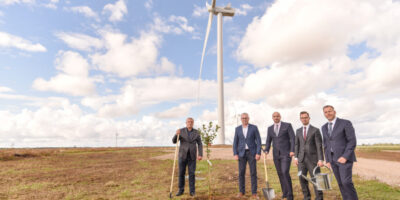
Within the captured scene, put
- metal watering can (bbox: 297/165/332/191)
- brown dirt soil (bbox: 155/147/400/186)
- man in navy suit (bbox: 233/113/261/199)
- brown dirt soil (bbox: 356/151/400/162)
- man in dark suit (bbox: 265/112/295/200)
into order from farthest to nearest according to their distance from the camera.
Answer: brown dirt soil (bbox: 356/151/400/162), brown dirt soil (bbox: 155/147/400/186), man in navy suit (bbox: 233/113/261/199), man in dark suit (bbox: 265/112/295/200), metal watering can (bbox: 297/165/332/191)

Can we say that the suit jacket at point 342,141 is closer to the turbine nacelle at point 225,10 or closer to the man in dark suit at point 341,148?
the man in dark suit at point 341,148

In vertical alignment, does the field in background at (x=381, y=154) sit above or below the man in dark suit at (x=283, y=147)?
below

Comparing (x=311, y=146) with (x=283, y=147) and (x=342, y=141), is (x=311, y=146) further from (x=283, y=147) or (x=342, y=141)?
(x=342, y=141)

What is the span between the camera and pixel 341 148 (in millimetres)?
6059

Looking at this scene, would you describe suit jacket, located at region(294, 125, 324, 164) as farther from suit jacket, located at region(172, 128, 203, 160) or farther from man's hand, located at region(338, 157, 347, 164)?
suit jacket, located at region(172, 128, 203, 160)

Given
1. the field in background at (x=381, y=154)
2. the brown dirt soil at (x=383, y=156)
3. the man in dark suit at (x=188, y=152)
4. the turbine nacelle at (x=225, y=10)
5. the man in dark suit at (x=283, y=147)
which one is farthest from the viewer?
the turbine nacelle at (x=225, y=10)

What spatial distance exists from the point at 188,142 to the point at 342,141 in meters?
4.85

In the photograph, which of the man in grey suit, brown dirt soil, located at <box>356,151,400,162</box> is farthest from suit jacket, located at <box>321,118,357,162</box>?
brown dirt soil, located at <box>356,151,400,162</box>

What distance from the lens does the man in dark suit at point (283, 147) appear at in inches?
290

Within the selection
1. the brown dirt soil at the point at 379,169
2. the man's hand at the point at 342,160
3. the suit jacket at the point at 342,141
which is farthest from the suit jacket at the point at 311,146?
the brown dirt soil at the point at 379,169

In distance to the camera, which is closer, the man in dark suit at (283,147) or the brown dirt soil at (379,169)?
the man in dark suit at (283,147)

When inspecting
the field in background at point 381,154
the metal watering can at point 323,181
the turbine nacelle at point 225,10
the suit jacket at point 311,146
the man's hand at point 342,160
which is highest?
the turbine nacelle at point 225,10

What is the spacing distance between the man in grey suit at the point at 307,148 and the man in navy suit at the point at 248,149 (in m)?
1.31

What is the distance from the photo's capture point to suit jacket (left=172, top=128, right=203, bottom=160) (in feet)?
28.8
